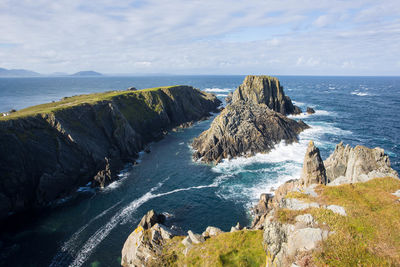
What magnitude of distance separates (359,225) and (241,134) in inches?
2001

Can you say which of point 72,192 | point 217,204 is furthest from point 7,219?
point 217,204

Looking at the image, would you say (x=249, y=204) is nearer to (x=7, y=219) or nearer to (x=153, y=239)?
(x=153, y=239)

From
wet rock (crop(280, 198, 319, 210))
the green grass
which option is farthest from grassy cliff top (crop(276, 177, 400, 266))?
the green grass

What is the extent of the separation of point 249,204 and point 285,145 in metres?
33.3

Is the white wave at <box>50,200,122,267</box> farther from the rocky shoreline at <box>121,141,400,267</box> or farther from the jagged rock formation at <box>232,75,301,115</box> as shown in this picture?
the jagged rock formation at <box>232,75,301,115</box>

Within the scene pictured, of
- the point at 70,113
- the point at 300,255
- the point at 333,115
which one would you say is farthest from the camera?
the point at 333,115

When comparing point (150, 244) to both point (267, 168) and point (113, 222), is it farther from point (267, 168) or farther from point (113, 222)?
point (267, 168)

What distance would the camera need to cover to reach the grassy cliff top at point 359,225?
43.9ft

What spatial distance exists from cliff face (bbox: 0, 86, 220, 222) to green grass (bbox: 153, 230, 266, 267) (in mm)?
31567

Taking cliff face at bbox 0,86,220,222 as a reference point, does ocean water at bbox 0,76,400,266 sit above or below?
below

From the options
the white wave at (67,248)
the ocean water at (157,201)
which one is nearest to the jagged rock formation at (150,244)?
the ocean water at (157,201)

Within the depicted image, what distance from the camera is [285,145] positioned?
222 feet

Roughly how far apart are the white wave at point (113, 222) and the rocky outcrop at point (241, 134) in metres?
14.3

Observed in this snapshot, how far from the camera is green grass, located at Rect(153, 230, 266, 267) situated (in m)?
21.3
